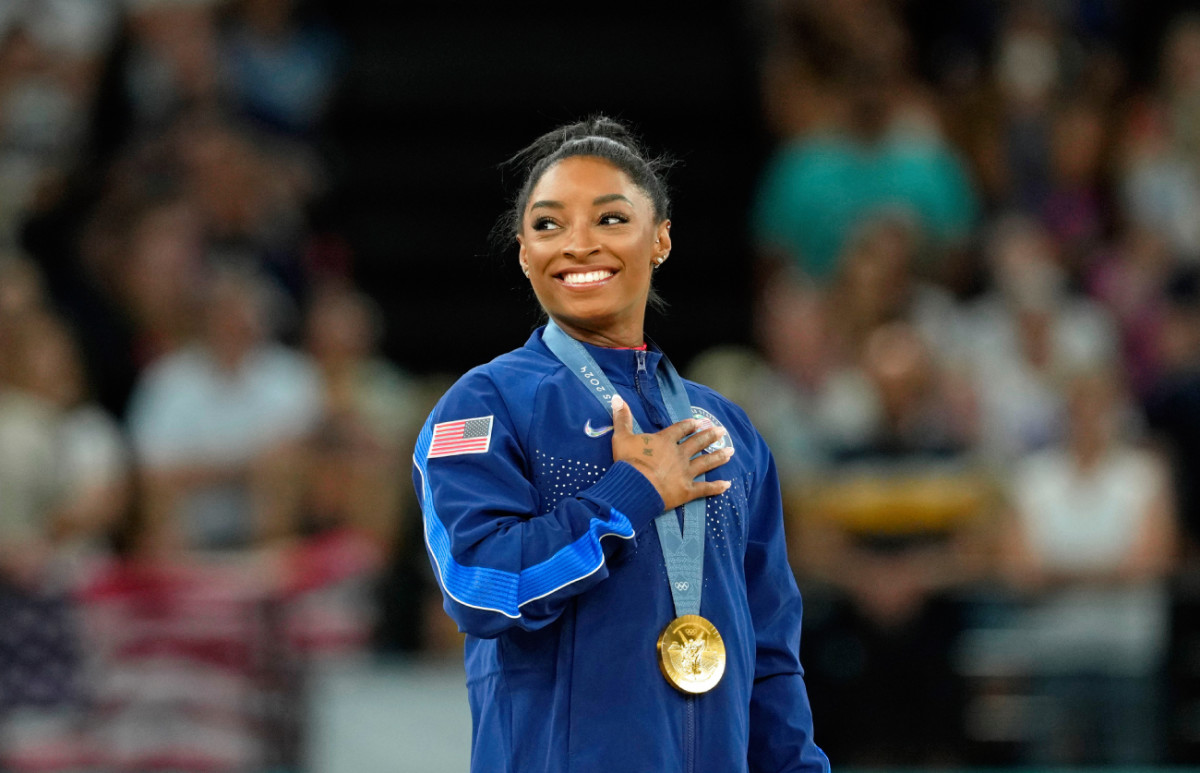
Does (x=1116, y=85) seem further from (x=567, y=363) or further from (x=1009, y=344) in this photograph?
(x=567, y=363)

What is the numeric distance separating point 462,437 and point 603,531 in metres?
0.29

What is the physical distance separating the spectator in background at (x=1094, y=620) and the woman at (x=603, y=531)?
13.4ft

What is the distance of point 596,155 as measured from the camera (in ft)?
9.68

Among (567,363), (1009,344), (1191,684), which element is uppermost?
(1009,344)

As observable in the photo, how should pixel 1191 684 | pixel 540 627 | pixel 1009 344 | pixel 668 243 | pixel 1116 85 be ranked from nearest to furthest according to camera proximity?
pixel 540 627 < pixel 668 243 < pixel 1191 684 < pixel 1009 344 < pixel 1116 85

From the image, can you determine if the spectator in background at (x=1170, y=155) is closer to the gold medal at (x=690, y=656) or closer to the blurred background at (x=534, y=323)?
the blurred background at (x=534, y=323)

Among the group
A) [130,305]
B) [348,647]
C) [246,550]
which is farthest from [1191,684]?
[130,305]

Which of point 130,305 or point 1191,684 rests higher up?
point 130,305

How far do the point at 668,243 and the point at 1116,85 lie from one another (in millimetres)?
8117

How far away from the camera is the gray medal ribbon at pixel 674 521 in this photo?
9.12 feet

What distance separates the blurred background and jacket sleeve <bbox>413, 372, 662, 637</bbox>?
90.8 inches

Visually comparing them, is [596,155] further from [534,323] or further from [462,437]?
[534,323]

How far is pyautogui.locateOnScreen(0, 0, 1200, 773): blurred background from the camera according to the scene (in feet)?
22.5

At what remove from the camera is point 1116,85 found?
10.5 meters
